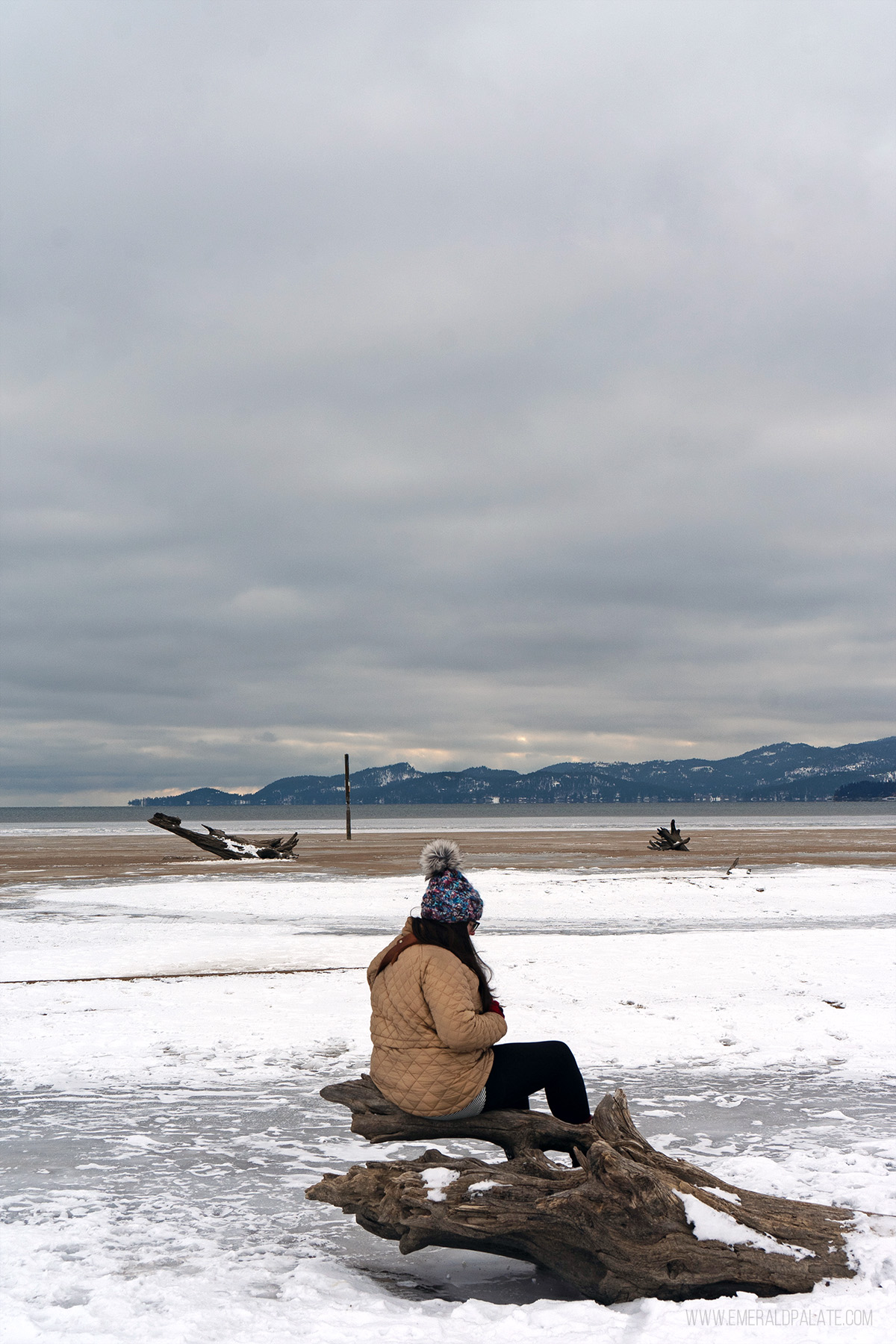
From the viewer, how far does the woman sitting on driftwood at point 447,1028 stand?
13.8ft

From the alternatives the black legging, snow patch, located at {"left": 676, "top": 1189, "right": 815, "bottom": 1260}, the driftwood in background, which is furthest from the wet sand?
snow patch, located at {"left": 676, "top": 1189, "right": 815, "bottom": 1260}

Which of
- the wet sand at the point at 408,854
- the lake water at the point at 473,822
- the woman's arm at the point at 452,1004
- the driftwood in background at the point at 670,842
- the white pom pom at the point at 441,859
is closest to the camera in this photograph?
the woman's arm at the point at 452,1004

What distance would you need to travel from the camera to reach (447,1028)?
4160 mm

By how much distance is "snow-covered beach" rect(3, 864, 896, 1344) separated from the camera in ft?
11.9

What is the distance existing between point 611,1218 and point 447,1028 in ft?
3.11

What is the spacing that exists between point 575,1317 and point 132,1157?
2.99 meters

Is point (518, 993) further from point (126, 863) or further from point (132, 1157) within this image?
point (126, 863)

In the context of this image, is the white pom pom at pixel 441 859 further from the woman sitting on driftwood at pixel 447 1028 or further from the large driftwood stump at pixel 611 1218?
the large driftwood stump at pixel 611 1218

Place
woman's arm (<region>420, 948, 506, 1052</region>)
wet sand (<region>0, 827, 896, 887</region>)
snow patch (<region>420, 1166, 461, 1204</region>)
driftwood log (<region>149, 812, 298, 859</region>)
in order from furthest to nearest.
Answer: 1. driftwood log (<region>149, 812, 298, 859</region>)
2. wet sand (<region>0, 827, 896, 887</region>)
3. woman's arm (<region>420, 948, 506, 1052</region>)
4. snow patch (<region>420, 1166, 461, 1204</region>)

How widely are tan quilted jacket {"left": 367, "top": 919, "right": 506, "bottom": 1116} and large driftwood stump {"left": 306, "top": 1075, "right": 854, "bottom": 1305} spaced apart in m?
0.27

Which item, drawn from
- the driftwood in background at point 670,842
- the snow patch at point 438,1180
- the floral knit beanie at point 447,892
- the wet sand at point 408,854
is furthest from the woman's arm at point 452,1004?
the driftwood in background at point 670,842

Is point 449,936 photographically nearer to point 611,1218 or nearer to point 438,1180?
point 438,1180

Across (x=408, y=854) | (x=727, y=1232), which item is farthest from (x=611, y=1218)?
(x=408, y=854)

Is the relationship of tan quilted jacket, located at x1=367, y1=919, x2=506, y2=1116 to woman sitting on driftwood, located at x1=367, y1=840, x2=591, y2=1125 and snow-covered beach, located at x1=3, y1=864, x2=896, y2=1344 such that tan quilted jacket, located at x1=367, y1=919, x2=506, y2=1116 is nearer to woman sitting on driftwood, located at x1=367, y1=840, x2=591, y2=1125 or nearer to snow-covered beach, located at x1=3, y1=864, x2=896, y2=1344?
woman sitting on driftwood, located at x1=367, y1=840, x2=591, y2=1125
